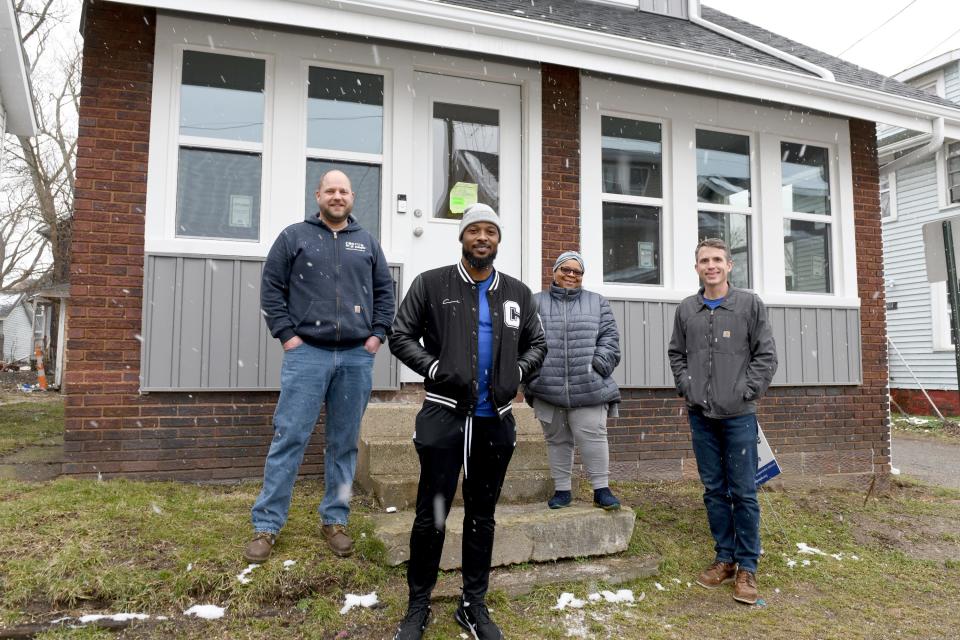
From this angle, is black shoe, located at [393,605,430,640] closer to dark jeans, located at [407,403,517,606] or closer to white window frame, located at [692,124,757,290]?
dark jeans, located at [407,403,517,606]

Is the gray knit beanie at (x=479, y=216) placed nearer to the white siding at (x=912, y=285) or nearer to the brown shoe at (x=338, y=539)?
the brown shoe at (x=338, y=539)

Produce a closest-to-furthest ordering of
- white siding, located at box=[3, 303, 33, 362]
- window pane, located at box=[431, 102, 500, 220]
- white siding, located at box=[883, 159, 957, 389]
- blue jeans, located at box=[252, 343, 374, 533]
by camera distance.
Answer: blue jeans, located at box=[252, 343, 374, 533] → window pane, located at box=[431, 102, 500, 220] → white siding, located at box=[883, 159, 957, 389] → white siding, located at box=[3, 303, 33, 362]

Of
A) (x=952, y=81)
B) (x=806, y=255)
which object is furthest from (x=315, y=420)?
(x=952, y=81)

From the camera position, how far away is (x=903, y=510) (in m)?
5.51

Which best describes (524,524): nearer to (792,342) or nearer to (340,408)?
(340,408)

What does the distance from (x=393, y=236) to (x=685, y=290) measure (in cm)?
287

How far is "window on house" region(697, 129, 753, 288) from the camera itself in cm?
644

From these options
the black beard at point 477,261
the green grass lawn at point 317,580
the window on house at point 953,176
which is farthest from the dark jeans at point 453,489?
the window on house at point 953,176

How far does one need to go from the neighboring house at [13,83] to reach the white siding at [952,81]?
1784 cm

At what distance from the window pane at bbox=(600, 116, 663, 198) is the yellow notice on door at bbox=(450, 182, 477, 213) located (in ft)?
4.45

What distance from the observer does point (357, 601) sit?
3.07 m

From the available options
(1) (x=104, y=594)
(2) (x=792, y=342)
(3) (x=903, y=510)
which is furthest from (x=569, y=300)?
(3) (x=903, y=510)

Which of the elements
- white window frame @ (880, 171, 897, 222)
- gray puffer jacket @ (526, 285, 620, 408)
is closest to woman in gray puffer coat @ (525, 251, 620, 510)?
gray puffer jacket @ (526, 285, 620, 408)

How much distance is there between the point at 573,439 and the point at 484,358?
5.09 feet
